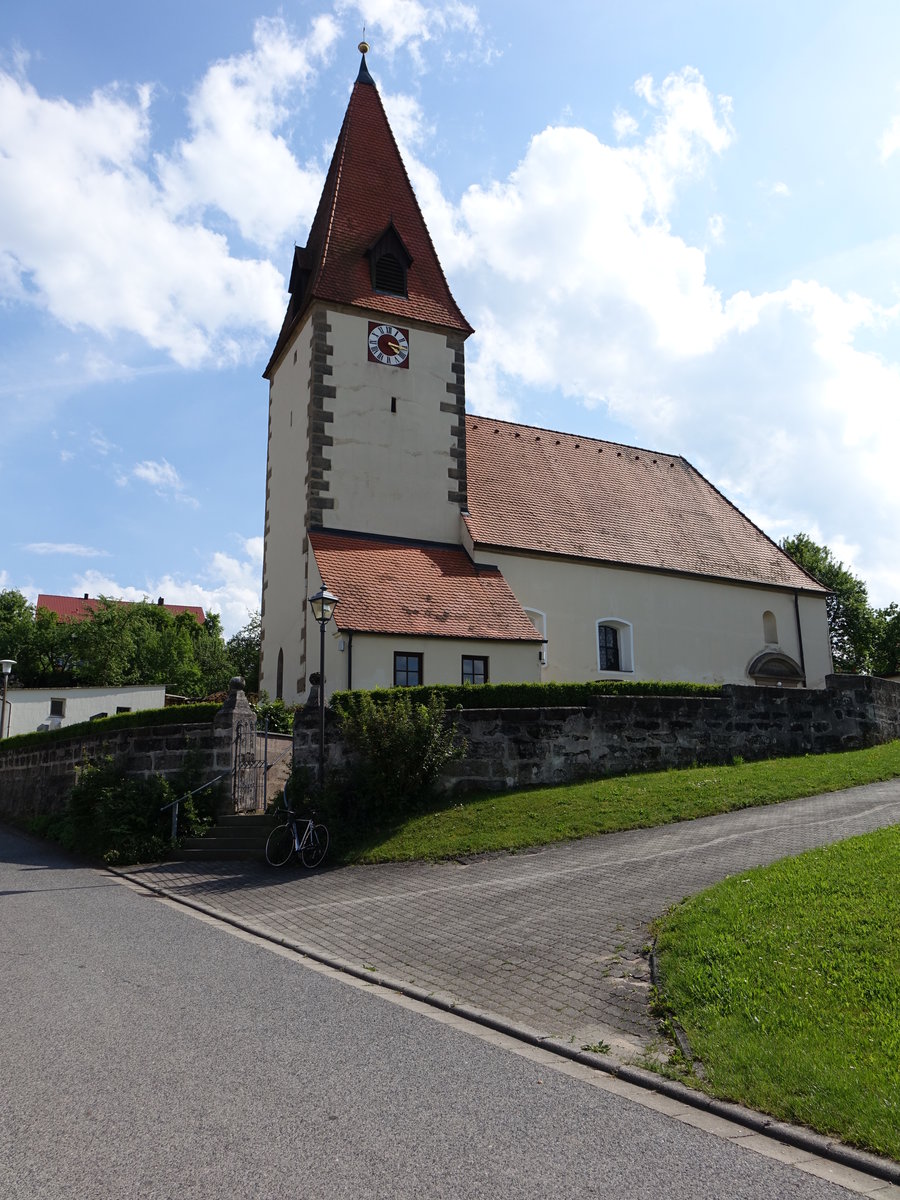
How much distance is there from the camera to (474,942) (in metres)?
8.22

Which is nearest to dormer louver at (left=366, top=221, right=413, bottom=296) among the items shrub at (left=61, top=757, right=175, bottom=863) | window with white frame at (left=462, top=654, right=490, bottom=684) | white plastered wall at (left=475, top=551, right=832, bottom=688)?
white plastered wall at (left=475, top=551, right=832, bottom=688)

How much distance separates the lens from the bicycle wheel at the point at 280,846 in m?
12.9

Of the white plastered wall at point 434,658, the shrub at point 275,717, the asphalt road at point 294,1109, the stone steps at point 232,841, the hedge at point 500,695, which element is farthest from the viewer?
the white plastered wall at point 434,658

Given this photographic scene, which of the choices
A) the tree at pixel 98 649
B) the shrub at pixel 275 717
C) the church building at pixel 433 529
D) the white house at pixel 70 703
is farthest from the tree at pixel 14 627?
the shrub at pixel 275 717

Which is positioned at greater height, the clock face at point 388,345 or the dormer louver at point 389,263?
the dormer louver at point 389,263

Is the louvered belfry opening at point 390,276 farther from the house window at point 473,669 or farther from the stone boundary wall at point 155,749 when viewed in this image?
the stone boundary wall at point 155,749

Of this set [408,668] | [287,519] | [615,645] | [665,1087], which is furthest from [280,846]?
[615,645]

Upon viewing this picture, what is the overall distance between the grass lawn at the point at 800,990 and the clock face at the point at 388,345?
19076 millimetres

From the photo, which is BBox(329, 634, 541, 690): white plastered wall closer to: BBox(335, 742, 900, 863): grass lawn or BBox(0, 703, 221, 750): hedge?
BBox(0, 703, 221, 750): hedge

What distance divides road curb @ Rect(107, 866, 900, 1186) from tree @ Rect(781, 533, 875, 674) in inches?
1741

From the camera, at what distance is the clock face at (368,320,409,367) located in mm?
24734

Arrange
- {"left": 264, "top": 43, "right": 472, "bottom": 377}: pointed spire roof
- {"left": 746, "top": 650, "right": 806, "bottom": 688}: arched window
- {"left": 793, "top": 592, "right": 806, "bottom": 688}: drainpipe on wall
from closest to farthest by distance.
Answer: {"left": 264, "top": 43, "right": 472, "bottom": 377}: pointed spire roof, {"left": 746, "top": 650, "right": 806, "bottom": 688}: arched window, {"left": 793, "top": 592, "right": 806, "bottom": 688}: drainpipe on wall

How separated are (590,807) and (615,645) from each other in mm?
12989

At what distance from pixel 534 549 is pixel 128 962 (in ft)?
59.6
